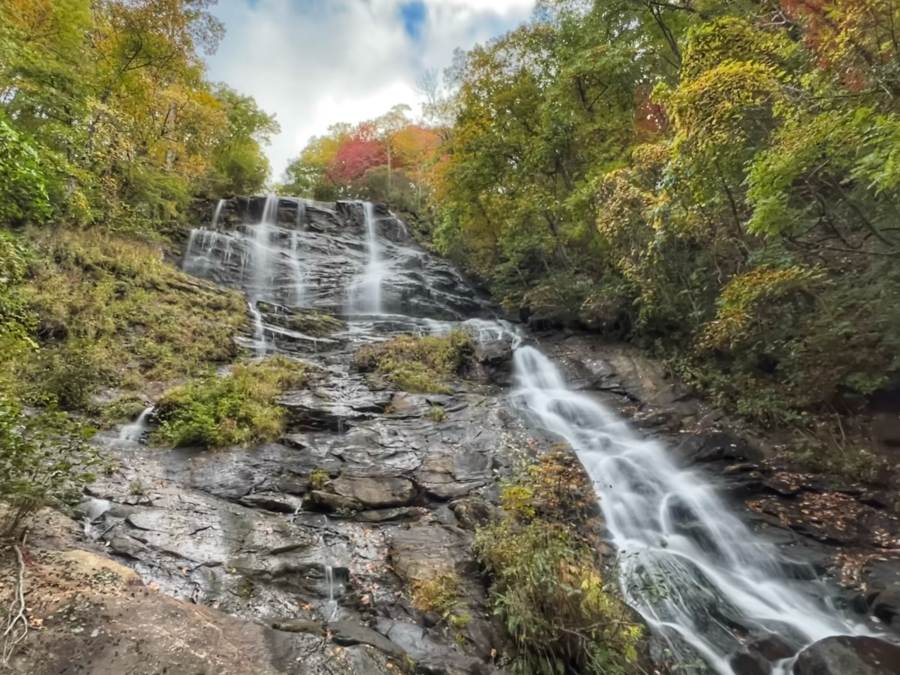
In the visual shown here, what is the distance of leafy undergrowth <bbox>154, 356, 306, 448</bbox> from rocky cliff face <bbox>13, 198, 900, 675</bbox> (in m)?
0.23

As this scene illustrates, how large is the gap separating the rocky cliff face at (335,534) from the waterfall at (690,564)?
147 millimetres

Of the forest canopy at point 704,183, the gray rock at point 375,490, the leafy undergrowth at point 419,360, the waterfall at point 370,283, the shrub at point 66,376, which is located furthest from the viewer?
the waterfall at point 370,283

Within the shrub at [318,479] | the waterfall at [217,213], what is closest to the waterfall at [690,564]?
the shrub at [318,479]

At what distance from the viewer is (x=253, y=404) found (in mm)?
7516

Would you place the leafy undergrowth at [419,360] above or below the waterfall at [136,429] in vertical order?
above

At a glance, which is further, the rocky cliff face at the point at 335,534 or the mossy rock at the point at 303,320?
the mossy rock at the point at 303,320

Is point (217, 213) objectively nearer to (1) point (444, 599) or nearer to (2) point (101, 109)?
(2) point (101, 109)

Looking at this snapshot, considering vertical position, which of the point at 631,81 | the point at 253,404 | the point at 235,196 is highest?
the point at 631,81

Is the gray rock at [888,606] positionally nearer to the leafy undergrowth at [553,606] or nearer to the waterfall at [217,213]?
the leafy undergrowth at [553,606]

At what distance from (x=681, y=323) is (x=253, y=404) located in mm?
8976

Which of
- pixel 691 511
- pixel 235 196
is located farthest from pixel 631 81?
pixel 235 196

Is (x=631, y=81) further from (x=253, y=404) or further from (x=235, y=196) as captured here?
(x=235, y=196)

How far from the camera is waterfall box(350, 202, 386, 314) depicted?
636 inches

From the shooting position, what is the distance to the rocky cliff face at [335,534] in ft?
10.2
